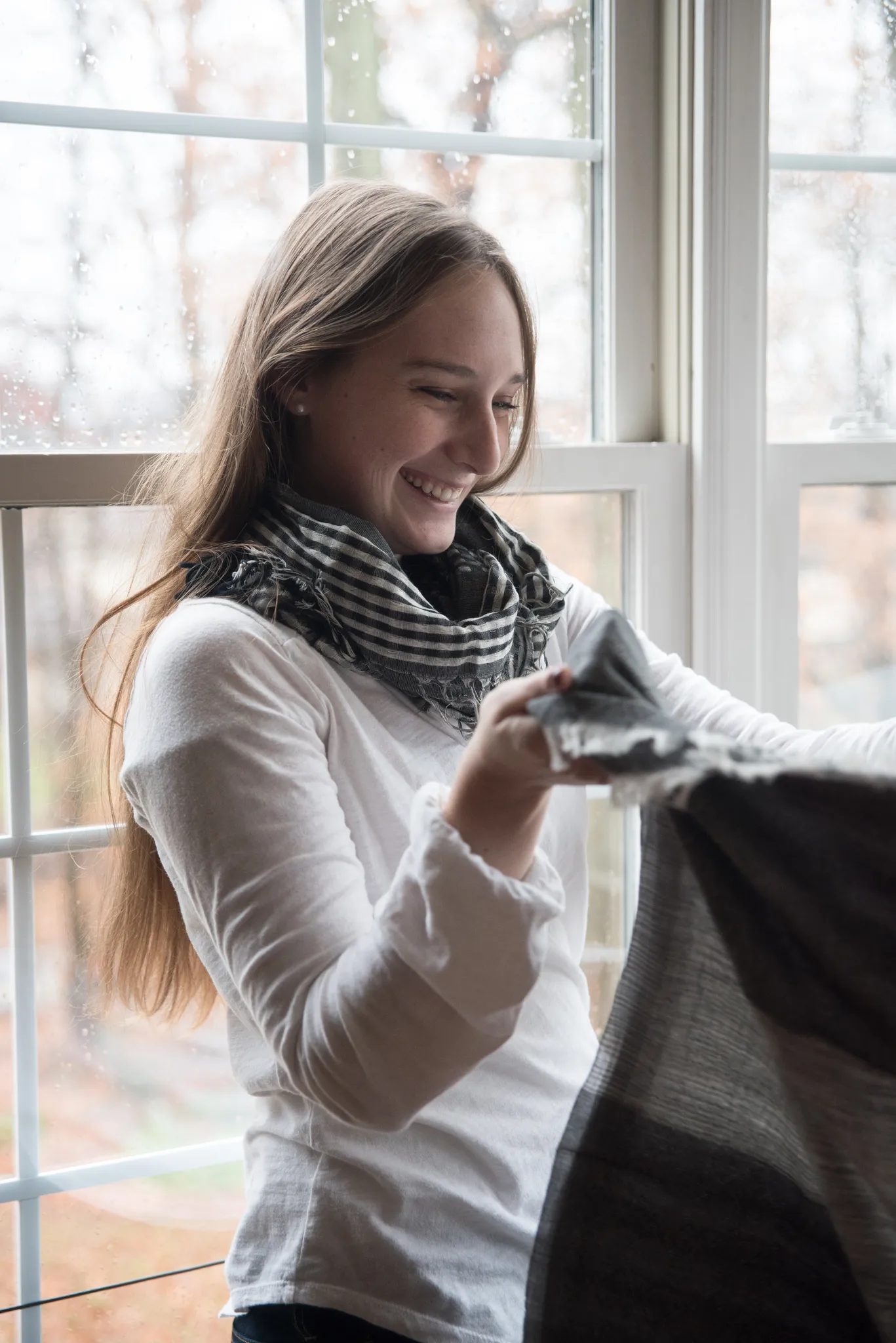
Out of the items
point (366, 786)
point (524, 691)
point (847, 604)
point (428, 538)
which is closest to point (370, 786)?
point (366, 786)

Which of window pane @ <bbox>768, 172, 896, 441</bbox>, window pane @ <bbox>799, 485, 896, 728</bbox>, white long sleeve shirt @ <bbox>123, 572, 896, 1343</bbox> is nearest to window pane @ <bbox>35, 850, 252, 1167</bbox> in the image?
white long sleeve shirt @ <bbox>123, 572, 896, 1343</bbox>

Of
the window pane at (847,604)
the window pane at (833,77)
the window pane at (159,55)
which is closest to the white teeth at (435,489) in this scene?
the window pane at (159,55)

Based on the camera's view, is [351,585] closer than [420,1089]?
No

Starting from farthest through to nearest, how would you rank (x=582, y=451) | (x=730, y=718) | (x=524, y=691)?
1. (x=582, y=451)
2. (x=730, y=718)
3. (x=524, y=691)

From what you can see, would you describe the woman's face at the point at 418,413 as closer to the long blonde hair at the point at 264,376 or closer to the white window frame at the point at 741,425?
the long blonde hair at the point at 264,376

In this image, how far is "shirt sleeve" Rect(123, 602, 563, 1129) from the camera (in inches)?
30.5

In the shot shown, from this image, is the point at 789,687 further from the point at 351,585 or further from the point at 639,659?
the point at 639,659

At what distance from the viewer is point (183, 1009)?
4.37 ft

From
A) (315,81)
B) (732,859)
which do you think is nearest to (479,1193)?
(732,859)

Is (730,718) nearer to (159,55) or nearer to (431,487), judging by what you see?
(431,487)

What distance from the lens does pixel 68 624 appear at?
1.39 metres

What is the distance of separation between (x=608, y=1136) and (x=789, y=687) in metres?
1.04

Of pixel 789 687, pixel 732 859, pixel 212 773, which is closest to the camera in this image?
pixel 732 859

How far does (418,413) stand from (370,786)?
35cm
